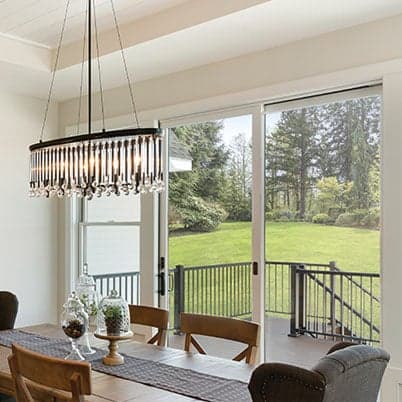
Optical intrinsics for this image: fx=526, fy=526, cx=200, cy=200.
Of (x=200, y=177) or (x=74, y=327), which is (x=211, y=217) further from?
(x=74, y=327)

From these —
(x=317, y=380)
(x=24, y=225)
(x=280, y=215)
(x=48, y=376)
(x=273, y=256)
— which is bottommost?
(x=48, y=376)

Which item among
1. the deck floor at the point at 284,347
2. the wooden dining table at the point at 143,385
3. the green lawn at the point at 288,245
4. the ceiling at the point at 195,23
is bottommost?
the deck floor at the point at 284,347

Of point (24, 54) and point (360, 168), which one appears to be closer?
point (360, 168)

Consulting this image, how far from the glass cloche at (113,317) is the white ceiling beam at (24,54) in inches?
88.7

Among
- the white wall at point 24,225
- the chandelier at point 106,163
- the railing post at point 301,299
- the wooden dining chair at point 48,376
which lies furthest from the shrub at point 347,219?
the white wall at point 24,225

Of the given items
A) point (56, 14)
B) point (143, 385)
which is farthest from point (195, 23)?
point (143, 385)

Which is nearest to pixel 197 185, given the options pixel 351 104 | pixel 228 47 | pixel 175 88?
pixel 175 88

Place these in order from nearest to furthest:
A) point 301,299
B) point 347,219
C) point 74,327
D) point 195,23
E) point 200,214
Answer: point 74,327, point 195,23, point 347,219, point 301,299, point 200,214

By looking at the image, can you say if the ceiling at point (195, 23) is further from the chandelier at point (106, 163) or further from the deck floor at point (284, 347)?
the deck floor at point (284, 347)

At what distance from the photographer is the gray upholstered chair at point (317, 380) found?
144cm

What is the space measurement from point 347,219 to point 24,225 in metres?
3.00

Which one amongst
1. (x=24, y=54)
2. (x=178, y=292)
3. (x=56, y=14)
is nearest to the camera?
(x=56, y=14)

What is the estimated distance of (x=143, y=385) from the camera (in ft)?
7.29

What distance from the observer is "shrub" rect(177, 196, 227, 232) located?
4.02 metres
